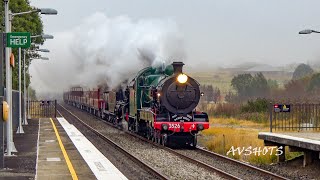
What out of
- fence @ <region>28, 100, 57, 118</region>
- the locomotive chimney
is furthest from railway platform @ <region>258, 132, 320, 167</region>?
fence @ <region>28, 100, 57, 118</region>

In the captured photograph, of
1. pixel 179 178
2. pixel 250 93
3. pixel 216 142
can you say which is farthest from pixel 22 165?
pixel 250 93

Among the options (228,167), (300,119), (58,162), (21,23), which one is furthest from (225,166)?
(21,23)

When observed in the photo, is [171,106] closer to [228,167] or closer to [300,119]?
[228,167]

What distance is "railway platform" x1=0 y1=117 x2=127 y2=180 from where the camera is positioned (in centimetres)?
1339

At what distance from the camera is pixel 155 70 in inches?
952

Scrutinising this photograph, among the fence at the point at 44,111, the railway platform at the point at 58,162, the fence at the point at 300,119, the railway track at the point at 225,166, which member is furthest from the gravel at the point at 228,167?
the fence at the point at 44,111

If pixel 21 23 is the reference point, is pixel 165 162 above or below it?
below

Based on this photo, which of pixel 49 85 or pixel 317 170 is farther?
pixel 49 85

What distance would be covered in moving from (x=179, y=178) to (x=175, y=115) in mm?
7549

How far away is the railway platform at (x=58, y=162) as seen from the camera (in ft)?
43.9

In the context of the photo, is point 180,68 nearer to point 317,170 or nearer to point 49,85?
point 317,170

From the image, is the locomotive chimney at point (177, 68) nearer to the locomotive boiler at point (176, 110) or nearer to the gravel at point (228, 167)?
the locomotive boiler at point (176, 110)

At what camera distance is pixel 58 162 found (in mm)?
15812

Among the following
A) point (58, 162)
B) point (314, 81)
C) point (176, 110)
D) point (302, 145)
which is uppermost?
point (314, 81)
